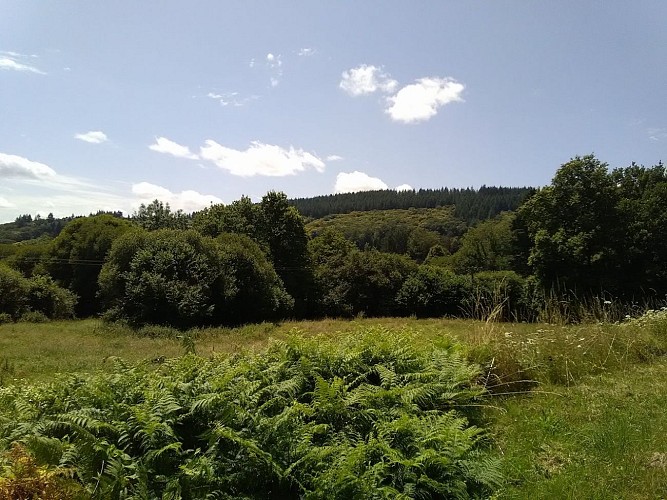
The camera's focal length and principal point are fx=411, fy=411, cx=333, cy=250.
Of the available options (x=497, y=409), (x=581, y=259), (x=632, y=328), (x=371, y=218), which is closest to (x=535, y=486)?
(x=497, y=409)

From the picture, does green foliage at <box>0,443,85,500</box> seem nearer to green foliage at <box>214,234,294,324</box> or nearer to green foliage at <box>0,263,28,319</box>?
green foliage at <box>214,234,294,324</box>

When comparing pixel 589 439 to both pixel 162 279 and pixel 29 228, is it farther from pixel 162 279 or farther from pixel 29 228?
pixel 29 228

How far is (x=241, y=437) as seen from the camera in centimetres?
357

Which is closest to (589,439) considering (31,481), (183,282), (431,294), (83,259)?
(31,481)

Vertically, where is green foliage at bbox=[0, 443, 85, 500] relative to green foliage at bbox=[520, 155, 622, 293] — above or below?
below

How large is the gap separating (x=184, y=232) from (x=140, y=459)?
26.8 meters

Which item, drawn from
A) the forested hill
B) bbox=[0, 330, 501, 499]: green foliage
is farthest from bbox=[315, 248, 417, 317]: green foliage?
the forested hill

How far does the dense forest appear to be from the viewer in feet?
85.4

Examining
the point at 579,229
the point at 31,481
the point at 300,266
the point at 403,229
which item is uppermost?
the point at 403,229

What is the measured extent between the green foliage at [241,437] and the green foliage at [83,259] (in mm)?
35889

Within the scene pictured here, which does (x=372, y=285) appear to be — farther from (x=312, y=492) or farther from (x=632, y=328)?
(x=312, y=492)

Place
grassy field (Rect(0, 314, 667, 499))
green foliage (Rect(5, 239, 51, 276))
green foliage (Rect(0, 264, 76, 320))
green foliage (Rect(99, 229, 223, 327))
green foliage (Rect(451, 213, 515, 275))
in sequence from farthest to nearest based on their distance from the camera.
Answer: green foliage (Rect(451, 213, 515, 275)) → green foliage (Rect(5, 239, 51, 276)) → green foliage (Rect(0, 264, 76, 320)) → green foliage (Rect(99, 229, 223, 327)) → grassy field (Rect(0, 314, 667, 499))

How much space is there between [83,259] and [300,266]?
1932 centimetres

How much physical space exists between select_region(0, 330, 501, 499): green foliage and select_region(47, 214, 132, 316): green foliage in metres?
35.9
